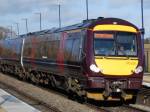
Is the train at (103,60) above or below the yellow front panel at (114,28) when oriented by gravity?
below

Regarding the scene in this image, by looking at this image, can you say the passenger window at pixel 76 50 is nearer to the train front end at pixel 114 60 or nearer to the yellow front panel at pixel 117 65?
the train front end at pixel 114 60

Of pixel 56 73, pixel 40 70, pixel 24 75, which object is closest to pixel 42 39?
pixel 40 70

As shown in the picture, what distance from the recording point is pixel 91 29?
17.7m

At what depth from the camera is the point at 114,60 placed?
58.0ft

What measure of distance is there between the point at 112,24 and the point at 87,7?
29.9 metres

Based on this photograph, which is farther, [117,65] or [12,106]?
[117,65]

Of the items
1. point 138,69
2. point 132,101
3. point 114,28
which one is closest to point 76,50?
point 114,28

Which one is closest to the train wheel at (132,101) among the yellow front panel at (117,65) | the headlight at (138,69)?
the headlight at (138,69)

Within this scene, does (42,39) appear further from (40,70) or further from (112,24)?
(112,24)

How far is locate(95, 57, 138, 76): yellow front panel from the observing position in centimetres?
1734

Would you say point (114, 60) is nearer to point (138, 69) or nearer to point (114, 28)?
point (138, 69)

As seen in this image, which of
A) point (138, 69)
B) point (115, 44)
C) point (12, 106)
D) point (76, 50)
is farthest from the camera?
point (76, 50)

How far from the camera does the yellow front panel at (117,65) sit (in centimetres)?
1734

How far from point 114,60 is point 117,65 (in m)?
0.23
